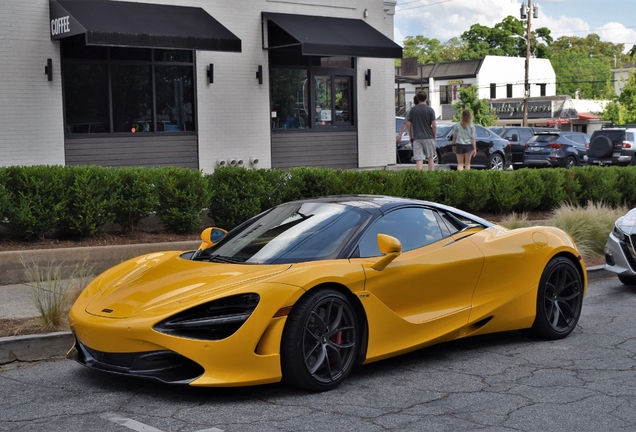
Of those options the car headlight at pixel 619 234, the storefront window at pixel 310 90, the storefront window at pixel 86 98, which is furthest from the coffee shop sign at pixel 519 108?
the car headlight at pixel 619 234

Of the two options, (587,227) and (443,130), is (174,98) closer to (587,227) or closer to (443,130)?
(587,227)

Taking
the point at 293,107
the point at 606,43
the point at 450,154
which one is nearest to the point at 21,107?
the point at 293,107

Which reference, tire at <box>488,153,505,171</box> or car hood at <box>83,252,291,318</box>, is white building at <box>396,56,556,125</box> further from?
car hood at <box>83,252,291,318</box>

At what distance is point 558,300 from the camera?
24.2 feet

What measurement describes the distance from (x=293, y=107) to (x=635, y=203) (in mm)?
7964

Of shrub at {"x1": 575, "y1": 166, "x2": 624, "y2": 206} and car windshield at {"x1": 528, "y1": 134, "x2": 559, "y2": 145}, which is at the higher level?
car windshield at {"x1": 528, "y1": 134, "x2": 559, "y2": 145}

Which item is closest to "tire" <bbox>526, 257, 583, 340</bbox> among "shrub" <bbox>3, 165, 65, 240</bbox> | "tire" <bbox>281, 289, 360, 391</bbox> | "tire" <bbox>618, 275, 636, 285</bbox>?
"tire" <bbox>281, 289, 360, 391</bbox>

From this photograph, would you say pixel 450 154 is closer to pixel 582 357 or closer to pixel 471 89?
pixel 582 357

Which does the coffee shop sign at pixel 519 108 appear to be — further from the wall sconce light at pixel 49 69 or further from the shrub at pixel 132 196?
the shrub at pixel 132 196

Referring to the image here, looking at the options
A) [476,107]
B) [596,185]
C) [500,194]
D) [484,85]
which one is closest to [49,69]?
[500,194]

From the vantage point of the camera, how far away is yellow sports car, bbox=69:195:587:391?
5.36 m

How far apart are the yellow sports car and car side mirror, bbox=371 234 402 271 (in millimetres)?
11

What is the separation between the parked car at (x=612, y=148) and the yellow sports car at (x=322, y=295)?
2417 cm

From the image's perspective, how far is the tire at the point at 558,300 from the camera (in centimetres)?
724
